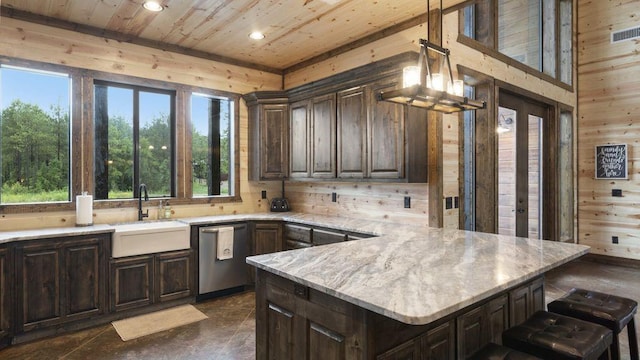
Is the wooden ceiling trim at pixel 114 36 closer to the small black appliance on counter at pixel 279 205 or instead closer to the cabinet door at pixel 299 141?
the cabinet door at pixel 299 141

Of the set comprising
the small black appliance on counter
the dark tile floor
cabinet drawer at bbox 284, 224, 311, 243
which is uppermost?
the small black appliance on counter

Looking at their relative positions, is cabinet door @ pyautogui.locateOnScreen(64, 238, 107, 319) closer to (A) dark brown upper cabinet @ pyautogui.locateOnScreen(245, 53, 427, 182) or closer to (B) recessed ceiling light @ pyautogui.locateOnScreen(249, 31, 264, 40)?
(A) dark brown upper cabinet @ pyautogui.locateOnScreen(245, 53, 427, 182)

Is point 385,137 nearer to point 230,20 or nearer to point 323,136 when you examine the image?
point 323,136

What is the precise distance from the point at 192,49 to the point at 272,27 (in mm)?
1224

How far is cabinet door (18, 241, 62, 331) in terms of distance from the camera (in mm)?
3072

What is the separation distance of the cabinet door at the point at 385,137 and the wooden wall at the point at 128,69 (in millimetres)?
2064

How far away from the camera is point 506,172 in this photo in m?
4.52

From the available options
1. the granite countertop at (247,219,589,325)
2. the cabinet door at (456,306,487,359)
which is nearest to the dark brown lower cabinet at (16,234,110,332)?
the granite countertop at (247,219,589,325)

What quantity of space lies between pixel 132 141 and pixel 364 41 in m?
2.92

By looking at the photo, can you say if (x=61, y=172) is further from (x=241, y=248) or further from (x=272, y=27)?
(x=272, y=27)

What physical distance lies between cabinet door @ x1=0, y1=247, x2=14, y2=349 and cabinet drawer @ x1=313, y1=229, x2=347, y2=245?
2.66 metres

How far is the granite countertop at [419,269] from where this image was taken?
143 cm

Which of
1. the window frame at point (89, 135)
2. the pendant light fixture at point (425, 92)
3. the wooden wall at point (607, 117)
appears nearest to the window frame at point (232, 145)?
the window frame at point (89, 135)

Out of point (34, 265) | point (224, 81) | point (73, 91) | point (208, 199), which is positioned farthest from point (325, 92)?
point (34, 265)
